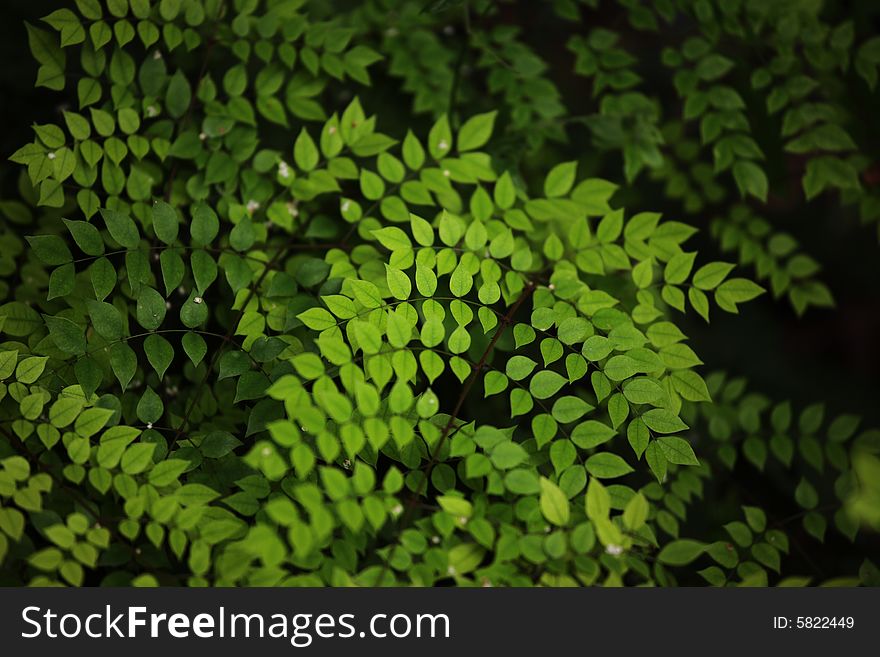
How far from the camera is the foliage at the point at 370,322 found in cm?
92

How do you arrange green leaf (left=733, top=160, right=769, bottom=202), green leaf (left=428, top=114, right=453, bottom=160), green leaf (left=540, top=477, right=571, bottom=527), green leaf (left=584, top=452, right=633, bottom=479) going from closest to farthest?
green leaf (left=540, top=477, right=571, bottom=527), green leaf (left=584, top=452, right=633, bottom=479), green leaf (left=428, top=114, right=453, bottom=160), green leaf (left=733, top=160, right=769, bottom=202)

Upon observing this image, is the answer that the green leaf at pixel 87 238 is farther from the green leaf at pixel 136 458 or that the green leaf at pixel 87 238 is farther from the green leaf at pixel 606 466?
the green leaf at pixel 606 466

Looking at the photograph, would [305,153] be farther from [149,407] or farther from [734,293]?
[734,293]

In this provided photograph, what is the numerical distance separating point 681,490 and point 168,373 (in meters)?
1.00

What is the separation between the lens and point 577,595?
93cm

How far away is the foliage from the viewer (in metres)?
0.92

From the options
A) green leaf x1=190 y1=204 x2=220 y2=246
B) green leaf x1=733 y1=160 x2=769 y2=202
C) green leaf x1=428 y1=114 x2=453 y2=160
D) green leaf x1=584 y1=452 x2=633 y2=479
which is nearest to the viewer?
green leaf x1=584 y1=452 x2=633 y2=479

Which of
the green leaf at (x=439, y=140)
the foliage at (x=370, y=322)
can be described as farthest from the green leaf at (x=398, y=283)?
the green leaf at (x=439, y=140)

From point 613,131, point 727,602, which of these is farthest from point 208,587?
point 613,131

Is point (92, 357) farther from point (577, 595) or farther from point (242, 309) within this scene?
point (577, 595)

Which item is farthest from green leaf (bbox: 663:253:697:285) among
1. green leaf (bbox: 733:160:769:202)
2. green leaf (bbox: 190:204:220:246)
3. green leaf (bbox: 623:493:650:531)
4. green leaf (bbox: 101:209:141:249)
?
green leaf (bbox: 101:209:141:249)

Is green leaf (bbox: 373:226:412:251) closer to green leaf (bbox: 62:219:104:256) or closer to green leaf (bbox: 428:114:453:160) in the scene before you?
green leaf (bbox: 428:114:453:160)

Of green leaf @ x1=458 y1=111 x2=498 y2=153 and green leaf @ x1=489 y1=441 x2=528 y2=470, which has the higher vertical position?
green leaf @ x1=458 y1=111 x2=498 y2=153

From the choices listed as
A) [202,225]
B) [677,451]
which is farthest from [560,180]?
[202,225]
